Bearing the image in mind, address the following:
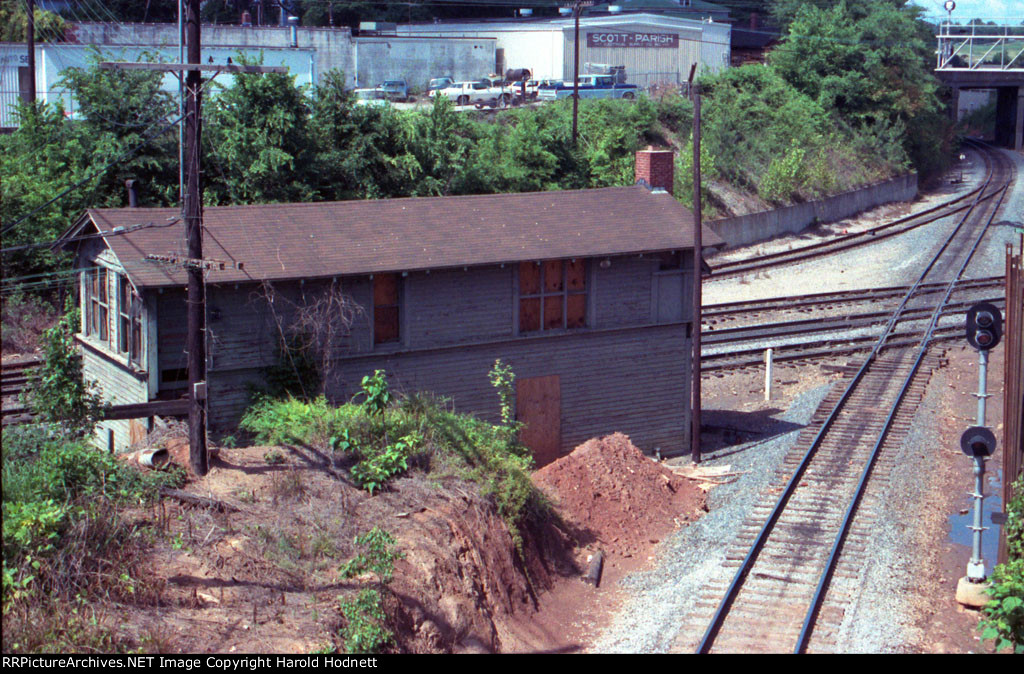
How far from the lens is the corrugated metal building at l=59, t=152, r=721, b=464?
17500 millimetres

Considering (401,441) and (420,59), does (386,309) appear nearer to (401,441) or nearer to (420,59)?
(401,441)

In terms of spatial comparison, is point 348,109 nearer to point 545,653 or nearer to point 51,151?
point 51,151

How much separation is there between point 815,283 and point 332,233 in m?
23.6

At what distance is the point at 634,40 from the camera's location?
62.8 metres

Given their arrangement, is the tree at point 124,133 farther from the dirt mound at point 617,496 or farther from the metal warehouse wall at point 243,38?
the dirt mound at point 617,496

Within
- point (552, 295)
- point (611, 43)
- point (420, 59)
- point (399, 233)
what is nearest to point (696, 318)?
point (552, 295)

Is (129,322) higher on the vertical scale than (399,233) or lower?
lower

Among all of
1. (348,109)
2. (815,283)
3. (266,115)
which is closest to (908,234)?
(815,283)

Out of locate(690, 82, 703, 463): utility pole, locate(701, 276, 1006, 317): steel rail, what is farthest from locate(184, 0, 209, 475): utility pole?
locate(701, 276, 1006, 317): steel rail

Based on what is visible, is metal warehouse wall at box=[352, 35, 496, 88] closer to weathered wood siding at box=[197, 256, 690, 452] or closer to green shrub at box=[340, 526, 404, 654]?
weathered wood siding at box=[197, 256, 690, 452]

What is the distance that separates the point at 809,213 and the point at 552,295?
103ft

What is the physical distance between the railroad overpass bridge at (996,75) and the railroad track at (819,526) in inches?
1617

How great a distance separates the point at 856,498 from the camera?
17.9m

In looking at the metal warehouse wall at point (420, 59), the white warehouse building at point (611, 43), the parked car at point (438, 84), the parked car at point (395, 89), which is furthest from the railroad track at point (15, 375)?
the white warehouse building at point (611, 43)
